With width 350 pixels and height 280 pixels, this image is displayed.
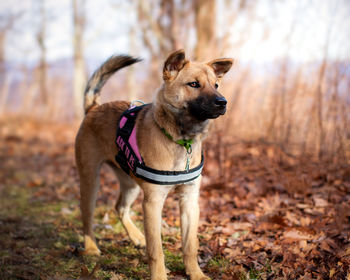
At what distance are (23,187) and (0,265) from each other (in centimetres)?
369

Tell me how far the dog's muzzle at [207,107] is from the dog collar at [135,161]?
1.01 ft

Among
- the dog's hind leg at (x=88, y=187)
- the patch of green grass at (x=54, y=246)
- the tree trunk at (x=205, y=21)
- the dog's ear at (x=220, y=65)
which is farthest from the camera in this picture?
the tree trunk at (x=205, y=21)

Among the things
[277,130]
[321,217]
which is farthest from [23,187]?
[321,217]

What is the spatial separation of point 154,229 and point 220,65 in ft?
5.77

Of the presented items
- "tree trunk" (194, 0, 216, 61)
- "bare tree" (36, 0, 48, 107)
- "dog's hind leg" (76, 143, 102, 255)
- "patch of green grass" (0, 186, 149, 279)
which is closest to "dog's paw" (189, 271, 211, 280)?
"patch of green grass" (0, 186, 149, 279)

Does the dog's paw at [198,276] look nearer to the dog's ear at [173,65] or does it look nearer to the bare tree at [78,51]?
the dog's ear at [173,65]

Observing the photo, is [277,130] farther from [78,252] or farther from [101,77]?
[78,252]

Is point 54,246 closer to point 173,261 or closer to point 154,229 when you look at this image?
point 173,261

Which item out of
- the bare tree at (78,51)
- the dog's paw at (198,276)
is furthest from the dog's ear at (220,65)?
the bare tree at (78,51)

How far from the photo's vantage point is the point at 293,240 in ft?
10.9

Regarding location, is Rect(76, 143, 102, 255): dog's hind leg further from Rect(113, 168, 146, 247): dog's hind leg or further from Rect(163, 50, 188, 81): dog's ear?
Rect(163, 50, 188, 81): dog's ear

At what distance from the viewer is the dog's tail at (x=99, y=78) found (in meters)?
3.85

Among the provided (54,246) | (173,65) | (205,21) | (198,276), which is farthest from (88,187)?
(205,21)

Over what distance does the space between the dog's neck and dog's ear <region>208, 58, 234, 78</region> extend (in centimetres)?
73
